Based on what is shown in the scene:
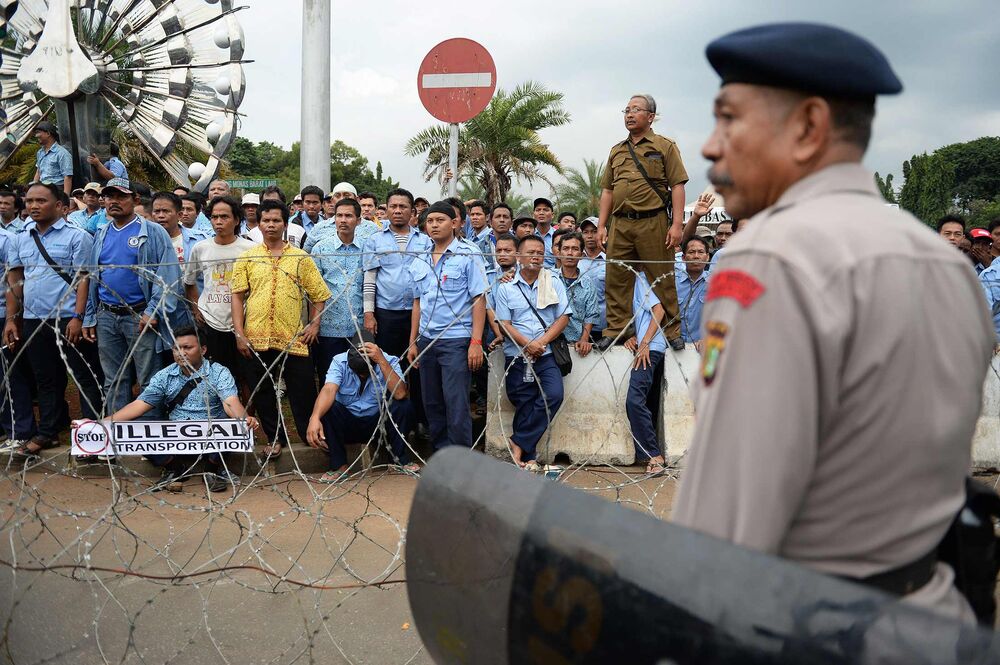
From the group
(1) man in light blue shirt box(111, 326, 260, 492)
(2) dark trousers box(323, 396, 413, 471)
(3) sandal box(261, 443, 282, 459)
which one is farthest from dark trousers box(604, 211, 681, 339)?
(1) man in light blue shirt box(111, 326, 260, 492)

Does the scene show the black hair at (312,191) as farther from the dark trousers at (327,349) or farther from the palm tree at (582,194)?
the palm tree at (582,194)

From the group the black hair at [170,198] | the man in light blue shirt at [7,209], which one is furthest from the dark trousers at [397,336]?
the man in light blue shirt at [7,209]

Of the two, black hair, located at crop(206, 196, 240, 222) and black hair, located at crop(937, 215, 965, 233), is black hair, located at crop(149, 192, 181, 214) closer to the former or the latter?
black hair, located at crop(206, 196, 240, 222)

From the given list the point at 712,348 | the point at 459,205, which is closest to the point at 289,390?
the point at 459,205

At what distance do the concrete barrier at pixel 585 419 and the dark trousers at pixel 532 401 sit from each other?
0.18 metres

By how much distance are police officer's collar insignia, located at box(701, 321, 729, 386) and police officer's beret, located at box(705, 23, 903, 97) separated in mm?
317

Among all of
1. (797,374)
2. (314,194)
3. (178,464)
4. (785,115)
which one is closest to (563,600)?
(797,374)

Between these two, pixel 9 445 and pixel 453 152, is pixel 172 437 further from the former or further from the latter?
pixel 453 152

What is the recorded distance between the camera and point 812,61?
107 centimetres

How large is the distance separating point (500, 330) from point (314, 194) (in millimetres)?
2864

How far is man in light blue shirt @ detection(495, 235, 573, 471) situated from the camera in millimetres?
5766

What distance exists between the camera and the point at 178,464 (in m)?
5.79

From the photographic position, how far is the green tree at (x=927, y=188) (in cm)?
4328

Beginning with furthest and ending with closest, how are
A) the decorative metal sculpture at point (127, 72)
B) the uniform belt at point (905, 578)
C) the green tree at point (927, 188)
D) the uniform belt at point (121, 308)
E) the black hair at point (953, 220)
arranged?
1. the green tree at point (927, 188)
2. the decorative metal sculpture at point (127, 72)
3. the black hair at point (953, 220)
4. the uniform belt at point (121, 308)
5. the uniform belt at point (905, 578)
